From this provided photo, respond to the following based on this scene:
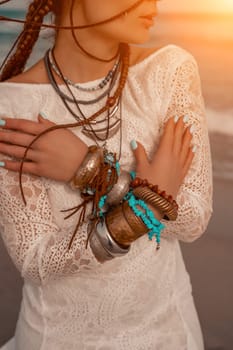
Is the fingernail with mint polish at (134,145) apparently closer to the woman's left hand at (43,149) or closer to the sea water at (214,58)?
the woman's left hand at (43,149)

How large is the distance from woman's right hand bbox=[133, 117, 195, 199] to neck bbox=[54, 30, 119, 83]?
149 millimetres

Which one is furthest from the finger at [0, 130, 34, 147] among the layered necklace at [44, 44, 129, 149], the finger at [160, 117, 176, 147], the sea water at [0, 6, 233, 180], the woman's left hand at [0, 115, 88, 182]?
the sea water at [0, 6, 233, 180]

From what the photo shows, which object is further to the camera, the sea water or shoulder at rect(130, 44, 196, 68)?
the sea water

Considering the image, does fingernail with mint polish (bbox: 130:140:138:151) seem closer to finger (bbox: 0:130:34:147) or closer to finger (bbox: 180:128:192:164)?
finger (bbox: 180:128:192:164)

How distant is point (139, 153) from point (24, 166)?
0.19 m

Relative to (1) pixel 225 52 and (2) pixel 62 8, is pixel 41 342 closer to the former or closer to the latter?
(2) pixel 62 8

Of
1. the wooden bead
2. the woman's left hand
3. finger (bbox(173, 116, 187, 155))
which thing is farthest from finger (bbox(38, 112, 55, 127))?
finger (bbox(173, 116, 187, 155))

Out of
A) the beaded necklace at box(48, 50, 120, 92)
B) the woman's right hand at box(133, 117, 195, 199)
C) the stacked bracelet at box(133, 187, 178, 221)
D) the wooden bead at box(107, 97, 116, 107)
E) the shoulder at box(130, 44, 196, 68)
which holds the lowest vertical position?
the stacked bracelet at box(133, 187, 178, 221)

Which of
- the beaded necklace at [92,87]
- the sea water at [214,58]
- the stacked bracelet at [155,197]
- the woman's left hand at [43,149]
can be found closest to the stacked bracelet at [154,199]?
the stacked bracelet at [155,197]

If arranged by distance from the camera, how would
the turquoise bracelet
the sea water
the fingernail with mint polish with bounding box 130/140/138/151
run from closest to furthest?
the turquoise bracelet
the fingernail with mint polish with bounding box 130/140/138/151
the sea water

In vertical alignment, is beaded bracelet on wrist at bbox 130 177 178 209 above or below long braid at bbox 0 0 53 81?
below

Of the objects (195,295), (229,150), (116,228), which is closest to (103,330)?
(116,228)

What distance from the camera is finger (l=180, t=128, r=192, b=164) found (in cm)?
97

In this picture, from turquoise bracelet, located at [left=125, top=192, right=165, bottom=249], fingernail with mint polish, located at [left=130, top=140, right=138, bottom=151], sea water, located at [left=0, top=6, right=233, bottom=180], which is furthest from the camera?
sea water, located at [left=0, top=6, right=233, bottom=180]
